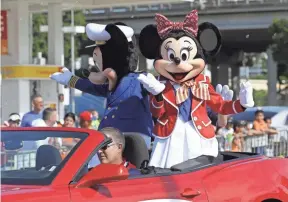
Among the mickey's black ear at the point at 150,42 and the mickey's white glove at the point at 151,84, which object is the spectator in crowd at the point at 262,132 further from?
the mickey's white glove at the point at 151,84

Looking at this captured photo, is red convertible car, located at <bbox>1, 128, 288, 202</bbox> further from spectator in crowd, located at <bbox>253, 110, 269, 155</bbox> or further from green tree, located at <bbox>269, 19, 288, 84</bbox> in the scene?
green tree, located at <bbox>269, 19, 288, 84</bbox>

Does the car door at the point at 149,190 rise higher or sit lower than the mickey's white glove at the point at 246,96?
lower

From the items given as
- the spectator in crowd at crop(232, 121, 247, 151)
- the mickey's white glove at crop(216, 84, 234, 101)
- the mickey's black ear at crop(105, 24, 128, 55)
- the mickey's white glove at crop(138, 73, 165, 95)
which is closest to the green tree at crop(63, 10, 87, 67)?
the spectator in crowd at crop(232, 121, 247, 151)

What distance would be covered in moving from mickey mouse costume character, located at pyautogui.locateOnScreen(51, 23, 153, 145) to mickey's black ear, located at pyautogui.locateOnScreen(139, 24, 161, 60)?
7.4 inches

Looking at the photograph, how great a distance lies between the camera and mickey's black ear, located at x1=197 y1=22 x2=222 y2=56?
255 inches

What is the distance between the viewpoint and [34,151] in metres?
4.66

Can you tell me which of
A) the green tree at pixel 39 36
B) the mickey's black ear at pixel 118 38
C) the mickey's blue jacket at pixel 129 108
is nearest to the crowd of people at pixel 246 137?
the mickey's black ear at pixel 118 38

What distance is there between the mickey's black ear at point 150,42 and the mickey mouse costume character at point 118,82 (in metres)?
0.19

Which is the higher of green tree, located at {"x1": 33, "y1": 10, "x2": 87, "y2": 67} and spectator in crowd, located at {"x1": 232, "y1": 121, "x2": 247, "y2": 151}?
green tree, located at {"x1": 33, "y1": 10, "x2": 87, "y2": 67}

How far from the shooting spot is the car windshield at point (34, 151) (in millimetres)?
4402

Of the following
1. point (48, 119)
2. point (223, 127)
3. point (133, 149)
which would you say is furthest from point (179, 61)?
point (48, 119)

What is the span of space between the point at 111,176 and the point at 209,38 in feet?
8.98

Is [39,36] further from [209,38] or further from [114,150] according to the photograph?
[114,150]

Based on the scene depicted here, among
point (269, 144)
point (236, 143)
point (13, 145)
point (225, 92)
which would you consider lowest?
point (269, 144)
